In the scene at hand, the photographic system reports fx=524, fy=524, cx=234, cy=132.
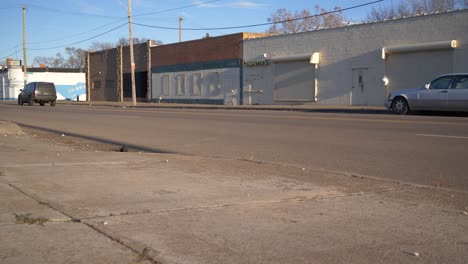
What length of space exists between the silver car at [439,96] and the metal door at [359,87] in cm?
820

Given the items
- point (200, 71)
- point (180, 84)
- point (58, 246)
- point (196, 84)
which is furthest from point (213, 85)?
point (58, 246)

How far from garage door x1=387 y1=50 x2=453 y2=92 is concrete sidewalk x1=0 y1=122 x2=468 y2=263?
67.9 ft

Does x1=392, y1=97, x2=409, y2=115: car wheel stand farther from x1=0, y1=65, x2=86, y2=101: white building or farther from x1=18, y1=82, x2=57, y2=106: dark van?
x1=0, y1=65, x2=86, y2=101: white building

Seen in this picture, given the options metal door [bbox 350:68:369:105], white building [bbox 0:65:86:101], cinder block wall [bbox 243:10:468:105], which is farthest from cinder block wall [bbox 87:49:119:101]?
metal door [bbox 350:68:369:105]

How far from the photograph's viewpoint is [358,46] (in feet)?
102

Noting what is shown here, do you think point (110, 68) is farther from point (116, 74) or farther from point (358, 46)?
point (358, 46)

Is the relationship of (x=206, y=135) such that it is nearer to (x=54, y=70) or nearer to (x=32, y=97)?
(x=32, y=97)

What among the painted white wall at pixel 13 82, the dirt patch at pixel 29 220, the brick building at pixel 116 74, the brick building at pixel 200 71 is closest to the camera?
the dirt patch at pixel 29 220

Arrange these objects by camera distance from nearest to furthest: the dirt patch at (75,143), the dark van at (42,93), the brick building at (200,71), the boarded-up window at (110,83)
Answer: the dirt patch at (75,143) → the dark van at (42,93) → the brick building at (200,71) → the boarded-up window at (110,83)

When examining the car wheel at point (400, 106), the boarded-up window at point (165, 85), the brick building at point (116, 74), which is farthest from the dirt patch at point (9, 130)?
the brick building at point (116, 74)

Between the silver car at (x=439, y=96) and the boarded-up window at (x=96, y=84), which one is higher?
the boarded-up window at (x=96, y=84)

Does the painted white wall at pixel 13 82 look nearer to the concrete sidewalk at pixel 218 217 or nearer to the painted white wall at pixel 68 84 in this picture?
the painted white wall at pixel 68 84

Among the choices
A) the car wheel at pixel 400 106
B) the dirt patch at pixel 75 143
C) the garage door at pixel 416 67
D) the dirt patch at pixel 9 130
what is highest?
the garage door at pixel 416 67

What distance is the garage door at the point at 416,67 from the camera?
88.4 feet
